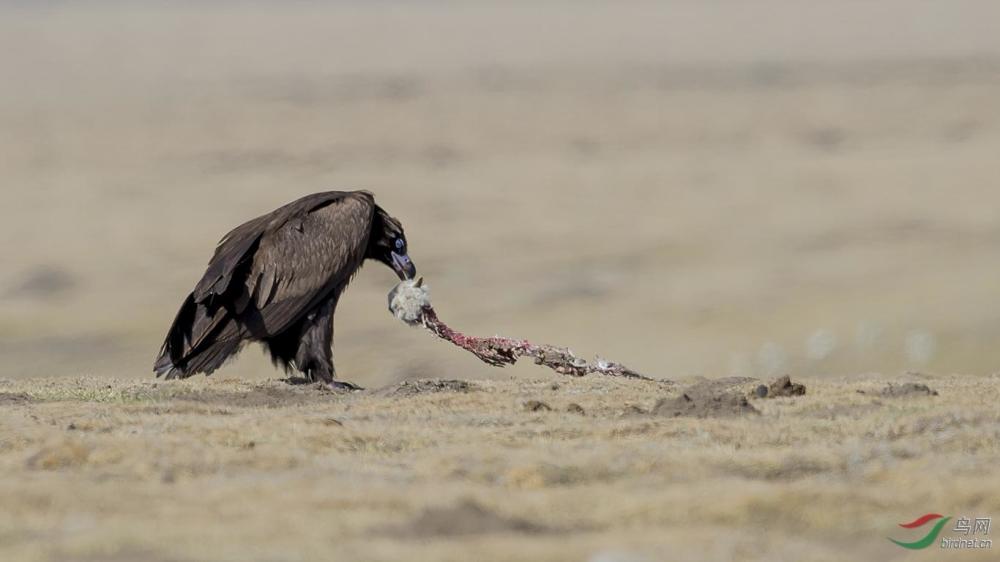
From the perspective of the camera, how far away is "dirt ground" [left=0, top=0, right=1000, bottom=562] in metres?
9.88

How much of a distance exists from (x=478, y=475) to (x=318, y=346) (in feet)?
20.8

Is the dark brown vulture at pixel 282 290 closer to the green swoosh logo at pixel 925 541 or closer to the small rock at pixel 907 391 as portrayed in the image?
the small rock at pixel 907 391

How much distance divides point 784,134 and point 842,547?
3069 inches

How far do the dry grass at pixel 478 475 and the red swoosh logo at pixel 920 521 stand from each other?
0.08 meters

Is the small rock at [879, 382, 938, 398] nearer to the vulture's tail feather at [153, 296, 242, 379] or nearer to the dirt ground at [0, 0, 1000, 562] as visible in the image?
the dirt ground at [0, 0, 1000, 562]

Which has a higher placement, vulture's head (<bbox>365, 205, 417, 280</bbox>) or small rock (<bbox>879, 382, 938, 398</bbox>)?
vulture's head (<bbox>365, 205, 417, 280</bbox>)

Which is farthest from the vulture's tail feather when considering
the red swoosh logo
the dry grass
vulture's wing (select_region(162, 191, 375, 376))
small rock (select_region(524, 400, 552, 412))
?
the red swoosh logo

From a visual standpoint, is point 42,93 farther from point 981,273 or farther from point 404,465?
point 404,465

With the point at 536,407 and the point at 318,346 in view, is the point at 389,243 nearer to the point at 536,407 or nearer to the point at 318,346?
the point at 318,346

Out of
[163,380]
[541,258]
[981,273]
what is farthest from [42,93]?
[163,380]

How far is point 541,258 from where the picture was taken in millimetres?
54312

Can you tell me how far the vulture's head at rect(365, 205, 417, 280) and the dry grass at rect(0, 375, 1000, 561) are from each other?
235 centimetres

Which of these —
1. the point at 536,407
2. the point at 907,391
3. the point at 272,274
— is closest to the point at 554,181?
the point at 272,274

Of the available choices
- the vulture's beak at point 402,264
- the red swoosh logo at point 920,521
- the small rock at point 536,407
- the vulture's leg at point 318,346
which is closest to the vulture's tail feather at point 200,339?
the vulture's leg at point 318,346
